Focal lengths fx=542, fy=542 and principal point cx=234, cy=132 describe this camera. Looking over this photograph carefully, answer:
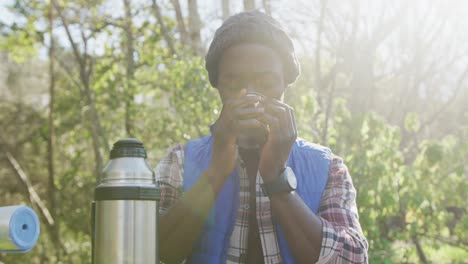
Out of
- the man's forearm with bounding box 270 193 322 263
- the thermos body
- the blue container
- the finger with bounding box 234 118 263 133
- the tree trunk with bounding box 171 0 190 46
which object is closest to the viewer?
the blue container

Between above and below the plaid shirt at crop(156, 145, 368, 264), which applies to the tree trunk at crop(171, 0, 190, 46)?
above

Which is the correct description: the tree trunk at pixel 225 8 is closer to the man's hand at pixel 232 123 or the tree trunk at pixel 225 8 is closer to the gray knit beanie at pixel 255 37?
the gray knit beanie at pixel 255 37

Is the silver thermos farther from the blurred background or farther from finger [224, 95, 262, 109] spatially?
the blurred background

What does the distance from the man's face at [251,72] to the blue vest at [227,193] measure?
0.86ft

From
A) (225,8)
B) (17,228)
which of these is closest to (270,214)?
(17,228)

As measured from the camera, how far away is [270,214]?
1.92 m

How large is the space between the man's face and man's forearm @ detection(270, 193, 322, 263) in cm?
43

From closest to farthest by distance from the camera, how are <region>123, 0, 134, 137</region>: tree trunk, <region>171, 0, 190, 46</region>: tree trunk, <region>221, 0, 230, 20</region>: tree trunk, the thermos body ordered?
1. the thermos body
2. <region>221, 0, 230, 20</region>: tree trunk
3. <region>171, 0, 190, 46</region>: tree trunk
4. <region>123, 0, 134, 137</region>: tree trunk

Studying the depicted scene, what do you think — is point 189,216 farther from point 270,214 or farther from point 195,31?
point 195,31

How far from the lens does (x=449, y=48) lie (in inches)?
324

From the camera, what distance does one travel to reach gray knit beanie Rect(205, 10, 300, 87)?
1945mm

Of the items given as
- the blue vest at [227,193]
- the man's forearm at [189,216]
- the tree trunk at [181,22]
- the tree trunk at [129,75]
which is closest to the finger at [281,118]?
the man's forearm at [189,216]

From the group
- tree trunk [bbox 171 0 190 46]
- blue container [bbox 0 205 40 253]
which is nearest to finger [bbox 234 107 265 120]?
blue container [bbox 0 205 40 253]

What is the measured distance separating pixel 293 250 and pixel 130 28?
6309mm
